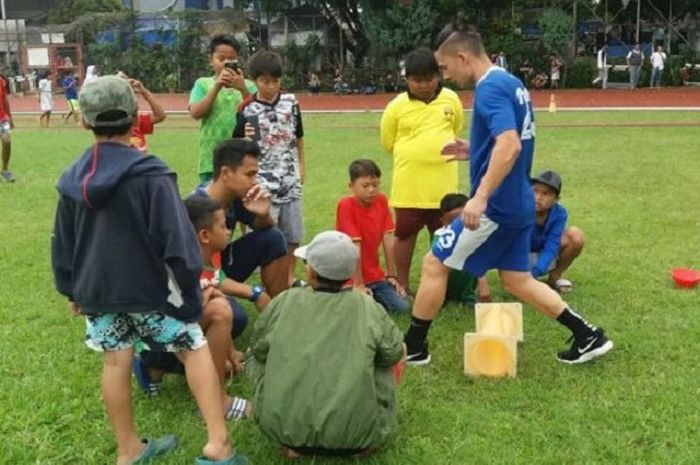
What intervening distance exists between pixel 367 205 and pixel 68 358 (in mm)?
2077

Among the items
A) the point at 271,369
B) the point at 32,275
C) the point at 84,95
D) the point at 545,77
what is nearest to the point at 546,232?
the point at 271,369

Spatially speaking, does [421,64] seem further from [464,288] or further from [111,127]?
[111,127]

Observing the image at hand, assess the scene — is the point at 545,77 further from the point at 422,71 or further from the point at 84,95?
the point at 84,95

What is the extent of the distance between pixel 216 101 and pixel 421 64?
141 cm

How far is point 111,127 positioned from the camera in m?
2.93

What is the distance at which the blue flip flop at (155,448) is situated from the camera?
320 centimetres

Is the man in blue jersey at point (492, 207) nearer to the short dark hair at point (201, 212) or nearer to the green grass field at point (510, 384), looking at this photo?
the green grass field at point (510, 384)

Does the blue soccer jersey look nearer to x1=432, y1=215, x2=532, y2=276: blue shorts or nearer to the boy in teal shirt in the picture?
x1=432, y1=215, x2=532, y2=276: blue shorts

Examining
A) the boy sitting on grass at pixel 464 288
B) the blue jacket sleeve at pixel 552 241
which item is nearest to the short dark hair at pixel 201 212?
the boy sitting on grass at pixel 464 288

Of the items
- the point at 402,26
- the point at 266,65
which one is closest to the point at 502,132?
the point at 266,65

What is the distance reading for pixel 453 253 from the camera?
404 centimetres

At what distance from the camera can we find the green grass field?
336 cm

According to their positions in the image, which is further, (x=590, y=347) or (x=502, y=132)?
(x=590, y=347)

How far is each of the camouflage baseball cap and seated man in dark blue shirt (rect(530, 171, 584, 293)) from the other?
300 cm
